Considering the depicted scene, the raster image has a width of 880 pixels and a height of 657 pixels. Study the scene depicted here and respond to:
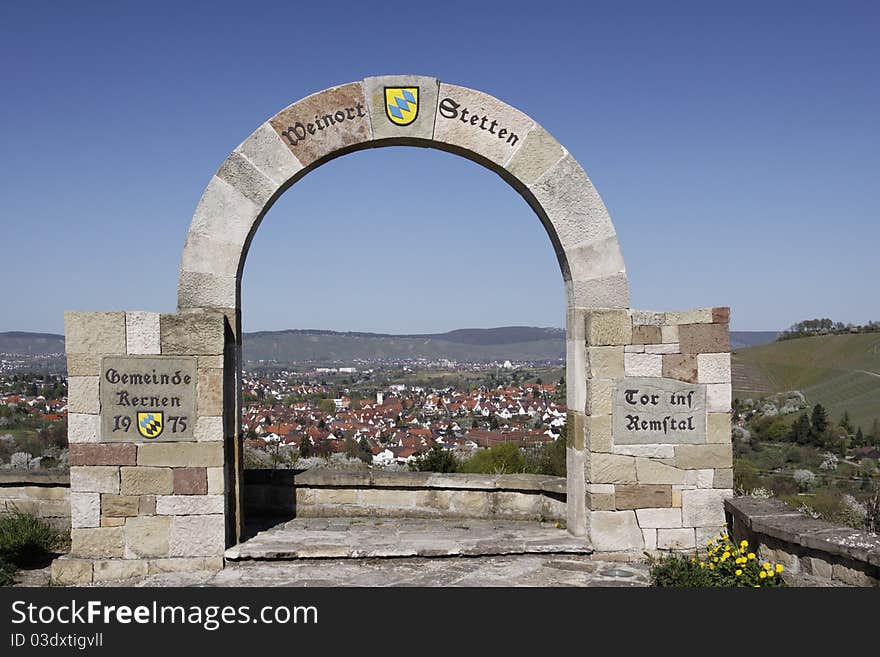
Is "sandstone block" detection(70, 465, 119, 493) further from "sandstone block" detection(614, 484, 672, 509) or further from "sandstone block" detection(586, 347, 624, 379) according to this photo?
"sandstone block" detection(614, 484, 672, 509)

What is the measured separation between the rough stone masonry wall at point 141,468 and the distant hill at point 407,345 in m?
71.0

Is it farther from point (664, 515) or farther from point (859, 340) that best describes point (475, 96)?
point (859, 340)

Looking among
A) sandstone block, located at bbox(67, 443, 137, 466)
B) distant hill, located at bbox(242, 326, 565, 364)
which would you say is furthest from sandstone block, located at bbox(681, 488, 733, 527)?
distant hill, located at bbox(242, 326, 565, 364)

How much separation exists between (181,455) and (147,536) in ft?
2.47

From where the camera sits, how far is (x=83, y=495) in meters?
6.46

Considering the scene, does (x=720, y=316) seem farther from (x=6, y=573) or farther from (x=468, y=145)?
(x=6, y=573)

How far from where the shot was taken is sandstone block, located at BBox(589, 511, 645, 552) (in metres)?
6.87

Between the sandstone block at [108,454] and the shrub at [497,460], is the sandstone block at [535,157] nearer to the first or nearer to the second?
the sandstone block at [108,454]

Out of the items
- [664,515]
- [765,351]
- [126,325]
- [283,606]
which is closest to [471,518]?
[664,515]

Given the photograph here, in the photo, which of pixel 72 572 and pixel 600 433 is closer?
pixel 72 572

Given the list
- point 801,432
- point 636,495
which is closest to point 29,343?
point 801,432

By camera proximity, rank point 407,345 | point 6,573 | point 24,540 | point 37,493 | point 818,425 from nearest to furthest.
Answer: point 6,573 → point 24,540 → point 37,493 → point 818,425 → point 407,345

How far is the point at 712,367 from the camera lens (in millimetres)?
6898

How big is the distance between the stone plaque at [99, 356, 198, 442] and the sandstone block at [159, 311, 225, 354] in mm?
80
